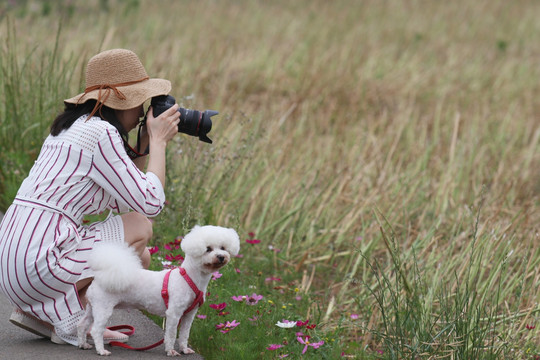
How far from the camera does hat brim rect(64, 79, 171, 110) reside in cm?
325

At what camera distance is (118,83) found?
3.34 metres

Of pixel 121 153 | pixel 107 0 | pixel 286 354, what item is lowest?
pixel 107 0

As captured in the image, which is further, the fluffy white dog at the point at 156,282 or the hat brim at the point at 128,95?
the hat brim at the point at 128,95

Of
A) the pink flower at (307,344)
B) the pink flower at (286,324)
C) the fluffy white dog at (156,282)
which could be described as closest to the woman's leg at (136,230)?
the fluffy white dog at (156,282)

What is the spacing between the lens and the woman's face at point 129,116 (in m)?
3.36

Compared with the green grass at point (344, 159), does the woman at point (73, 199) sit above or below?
above

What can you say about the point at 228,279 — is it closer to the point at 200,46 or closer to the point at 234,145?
the point at 234,145

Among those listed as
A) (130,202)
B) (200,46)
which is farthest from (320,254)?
(200,46)

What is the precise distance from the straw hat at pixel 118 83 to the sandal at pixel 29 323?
97 centimetres

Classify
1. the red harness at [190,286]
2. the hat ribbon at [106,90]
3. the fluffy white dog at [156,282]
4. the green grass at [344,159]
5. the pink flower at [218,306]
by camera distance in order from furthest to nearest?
1. the green grass at [344,159]
2. the pink flower at [218,306]
3. the hat ribbon at [106,90]
4. the red harness at [190,286]
5. the fluffy white dog at [156,282]

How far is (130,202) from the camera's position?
3.17 meters

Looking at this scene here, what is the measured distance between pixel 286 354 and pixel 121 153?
1.14 meters

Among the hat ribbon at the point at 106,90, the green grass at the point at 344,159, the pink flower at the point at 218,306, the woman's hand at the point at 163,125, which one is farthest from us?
the green grass at the point at 344,159

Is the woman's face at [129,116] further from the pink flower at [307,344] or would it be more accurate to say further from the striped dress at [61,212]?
the pink flower at [307,344]
